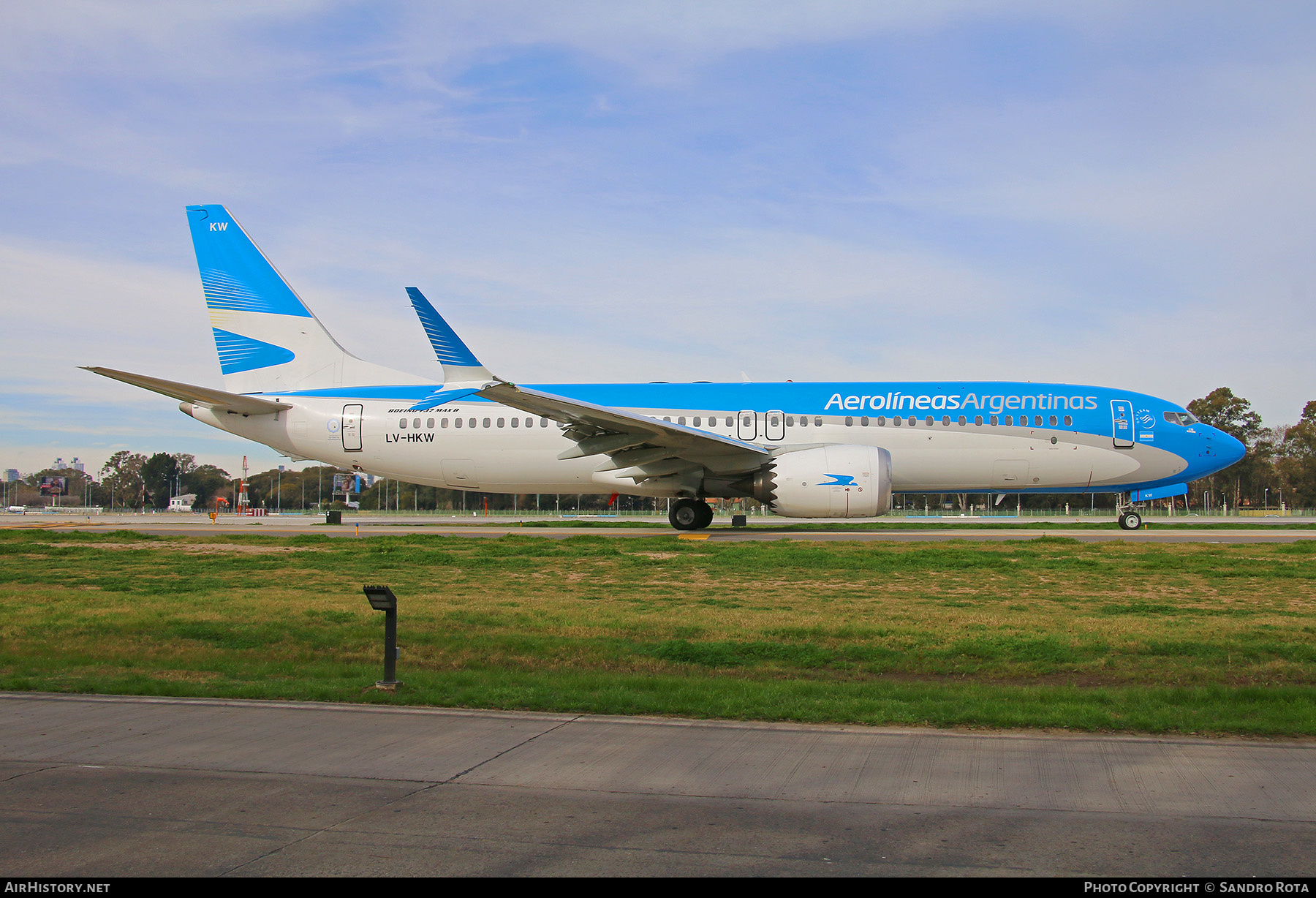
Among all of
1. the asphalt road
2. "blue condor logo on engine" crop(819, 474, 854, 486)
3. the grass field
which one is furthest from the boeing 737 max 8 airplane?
the asphalt road

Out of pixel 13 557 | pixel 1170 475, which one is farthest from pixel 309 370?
pixel 1170 475

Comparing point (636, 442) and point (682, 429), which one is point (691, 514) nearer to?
point (636, 442)

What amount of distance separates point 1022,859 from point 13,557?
19975mm

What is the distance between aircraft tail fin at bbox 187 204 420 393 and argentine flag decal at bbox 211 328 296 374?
2cm

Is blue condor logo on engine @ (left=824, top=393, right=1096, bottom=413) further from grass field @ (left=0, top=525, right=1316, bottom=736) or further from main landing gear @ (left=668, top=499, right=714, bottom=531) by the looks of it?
grass field @ (left=0, top=525, right=1316, bottom=736)

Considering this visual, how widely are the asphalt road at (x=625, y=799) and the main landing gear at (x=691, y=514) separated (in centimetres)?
1800

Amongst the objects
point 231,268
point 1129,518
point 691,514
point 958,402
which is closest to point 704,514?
point 691,514

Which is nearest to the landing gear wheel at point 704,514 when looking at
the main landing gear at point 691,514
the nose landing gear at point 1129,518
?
the main landing gear at point 691,514

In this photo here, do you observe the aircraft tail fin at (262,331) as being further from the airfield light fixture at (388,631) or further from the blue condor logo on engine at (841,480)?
the airfield light fixture at (388,631)

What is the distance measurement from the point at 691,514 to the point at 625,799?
19.7m

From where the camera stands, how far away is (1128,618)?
33.6 feet

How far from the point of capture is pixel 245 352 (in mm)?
26969

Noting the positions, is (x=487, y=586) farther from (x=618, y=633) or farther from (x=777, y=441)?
(x=777, y=441)

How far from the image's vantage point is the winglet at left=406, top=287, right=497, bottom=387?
65.4 feet
